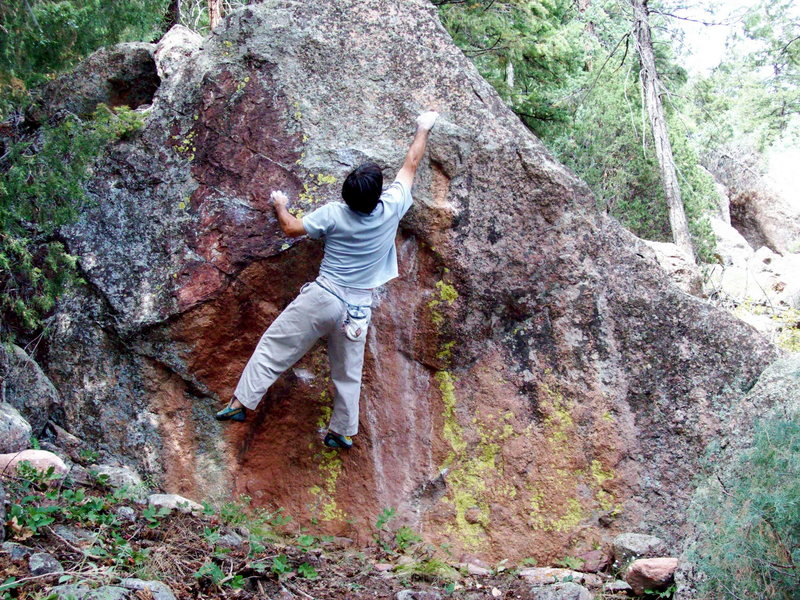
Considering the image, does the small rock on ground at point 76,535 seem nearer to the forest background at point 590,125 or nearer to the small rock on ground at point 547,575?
the forest background at point 590,125

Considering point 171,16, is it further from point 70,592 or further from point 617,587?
point 617,587

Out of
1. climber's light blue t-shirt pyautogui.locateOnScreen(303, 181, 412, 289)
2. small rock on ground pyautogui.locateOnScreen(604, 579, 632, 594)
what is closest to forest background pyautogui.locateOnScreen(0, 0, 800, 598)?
small rock on ground pyautogui.locateOnScreen(604, 579, 632, 594)

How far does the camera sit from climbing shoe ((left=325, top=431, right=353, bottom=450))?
528cm

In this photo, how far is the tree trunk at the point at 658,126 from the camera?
39.4ft

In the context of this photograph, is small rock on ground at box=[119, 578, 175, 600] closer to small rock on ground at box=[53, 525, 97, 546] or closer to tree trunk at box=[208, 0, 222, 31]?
small rock on ground at box=[53, 525, 97, 546]

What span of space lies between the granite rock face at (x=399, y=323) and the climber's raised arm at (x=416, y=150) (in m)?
0.12

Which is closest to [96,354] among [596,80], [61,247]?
[61,247]

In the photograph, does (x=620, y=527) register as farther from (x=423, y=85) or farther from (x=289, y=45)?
(x=289, y=45)

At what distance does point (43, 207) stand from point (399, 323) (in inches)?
95.5

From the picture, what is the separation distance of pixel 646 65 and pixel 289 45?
8.22 metres

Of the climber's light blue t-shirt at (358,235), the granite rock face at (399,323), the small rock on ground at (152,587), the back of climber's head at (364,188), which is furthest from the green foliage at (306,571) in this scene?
the back of climber's head at (364,188)

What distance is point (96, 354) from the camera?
5348 mm

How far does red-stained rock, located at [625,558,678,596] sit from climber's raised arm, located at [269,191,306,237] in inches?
115

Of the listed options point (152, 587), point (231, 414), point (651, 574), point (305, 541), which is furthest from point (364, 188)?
point (651, 574)
